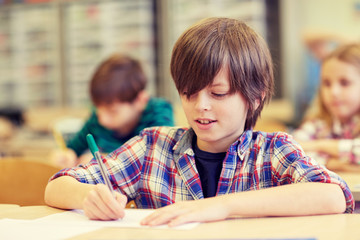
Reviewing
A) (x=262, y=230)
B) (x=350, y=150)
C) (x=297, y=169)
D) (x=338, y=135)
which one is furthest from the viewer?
(x=338, y=135)

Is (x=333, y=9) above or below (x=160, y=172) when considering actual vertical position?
above

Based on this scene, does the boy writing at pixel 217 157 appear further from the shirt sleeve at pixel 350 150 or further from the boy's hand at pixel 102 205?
the shirt sleeve at pixel 350 150

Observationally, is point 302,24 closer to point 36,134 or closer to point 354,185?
point 36,134

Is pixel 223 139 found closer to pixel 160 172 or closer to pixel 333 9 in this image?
pixel 160 172

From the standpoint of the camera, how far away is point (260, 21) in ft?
15.9

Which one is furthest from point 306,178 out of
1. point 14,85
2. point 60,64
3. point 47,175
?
point 14,85

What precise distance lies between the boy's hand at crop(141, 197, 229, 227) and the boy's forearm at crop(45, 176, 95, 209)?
22 cm

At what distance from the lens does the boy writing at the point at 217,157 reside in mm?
954

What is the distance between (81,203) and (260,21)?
4129 mm

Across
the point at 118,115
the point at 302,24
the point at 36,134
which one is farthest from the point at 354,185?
the point at 36,134

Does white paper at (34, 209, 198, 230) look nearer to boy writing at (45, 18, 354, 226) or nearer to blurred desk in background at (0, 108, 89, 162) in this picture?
boy writing at (45, 18, 354, 226)

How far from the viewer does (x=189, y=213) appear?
88cm

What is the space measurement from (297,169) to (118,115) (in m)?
1.41

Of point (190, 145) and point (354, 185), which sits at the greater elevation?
point (190, 145)
